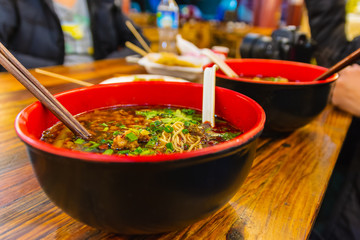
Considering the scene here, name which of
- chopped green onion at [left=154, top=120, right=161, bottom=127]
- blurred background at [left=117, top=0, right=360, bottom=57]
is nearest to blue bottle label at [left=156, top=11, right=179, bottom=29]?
chopped green onion at [left=154, top=120, right=161, bottom=127]

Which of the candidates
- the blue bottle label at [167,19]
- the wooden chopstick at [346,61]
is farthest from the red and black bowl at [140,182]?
the blue bottle label at [167,19]

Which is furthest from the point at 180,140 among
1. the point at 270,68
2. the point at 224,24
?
the point at 224,24

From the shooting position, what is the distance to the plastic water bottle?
2843 mm

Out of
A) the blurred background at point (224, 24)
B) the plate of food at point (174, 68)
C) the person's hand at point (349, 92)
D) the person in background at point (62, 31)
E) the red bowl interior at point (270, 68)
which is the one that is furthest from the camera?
the blurred background at point (224, 24)

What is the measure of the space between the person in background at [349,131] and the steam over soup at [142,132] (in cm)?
107

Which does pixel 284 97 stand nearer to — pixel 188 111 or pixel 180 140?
pixel 188 111

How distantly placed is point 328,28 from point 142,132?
2344 mm

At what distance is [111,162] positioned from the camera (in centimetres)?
42

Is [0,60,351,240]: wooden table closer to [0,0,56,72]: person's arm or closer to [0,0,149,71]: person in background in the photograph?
[0,0,56,72]: person's arm

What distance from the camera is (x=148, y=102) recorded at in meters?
0.99

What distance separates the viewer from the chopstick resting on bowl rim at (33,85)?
0.58 metres

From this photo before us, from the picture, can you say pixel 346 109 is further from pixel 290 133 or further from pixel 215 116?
pixel 215 116

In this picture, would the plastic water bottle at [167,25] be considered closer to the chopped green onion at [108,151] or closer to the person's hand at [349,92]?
the person's hand at [349,92]

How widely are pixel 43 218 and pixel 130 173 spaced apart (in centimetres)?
37
